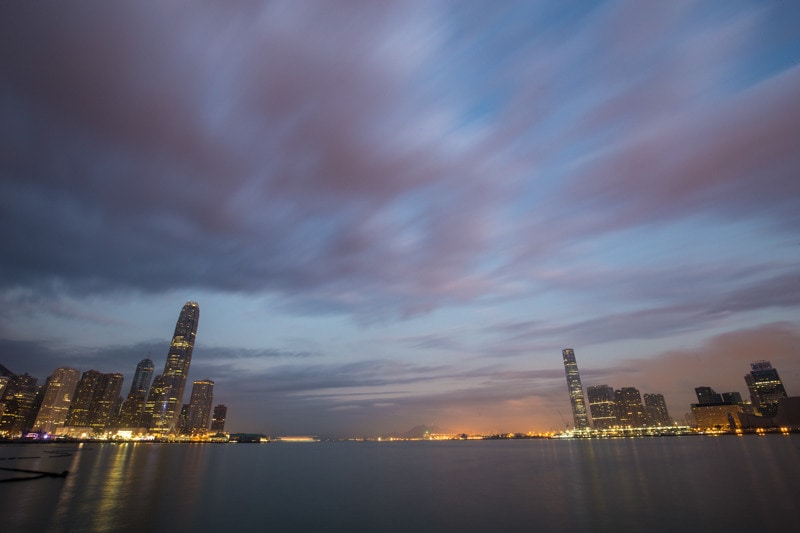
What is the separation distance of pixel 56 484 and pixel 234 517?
41.2 m

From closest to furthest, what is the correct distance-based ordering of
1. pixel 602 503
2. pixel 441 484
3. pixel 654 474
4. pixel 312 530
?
pixel 312 530, pixel 602 503, pixel 441 484, pixel 654 474

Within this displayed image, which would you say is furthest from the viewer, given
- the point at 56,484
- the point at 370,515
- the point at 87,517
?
the point at 56,484

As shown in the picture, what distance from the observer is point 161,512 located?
40844 mm

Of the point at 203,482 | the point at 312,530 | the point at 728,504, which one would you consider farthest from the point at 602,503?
the point at 203,482

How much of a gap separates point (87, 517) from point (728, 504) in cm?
6601

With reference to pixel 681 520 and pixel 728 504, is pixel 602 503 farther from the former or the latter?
pixel 728 504

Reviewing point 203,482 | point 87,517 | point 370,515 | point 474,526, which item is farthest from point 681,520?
point 203,482

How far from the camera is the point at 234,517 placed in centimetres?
3988

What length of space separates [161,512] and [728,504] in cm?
6067

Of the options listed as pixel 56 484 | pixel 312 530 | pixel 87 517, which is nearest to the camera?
pixel 312 530

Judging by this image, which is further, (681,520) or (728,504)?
(728,504)

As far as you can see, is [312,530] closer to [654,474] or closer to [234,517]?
[234,517]

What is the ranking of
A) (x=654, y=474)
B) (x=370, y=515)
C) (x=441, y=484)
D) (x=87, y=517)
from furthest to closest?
(x=654, y=474) → (x=441, y=484) → (x=370, y=515) → (x=87, y=517)

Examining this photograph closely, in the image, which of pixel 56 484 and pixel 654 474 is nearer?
pixel 56 484
